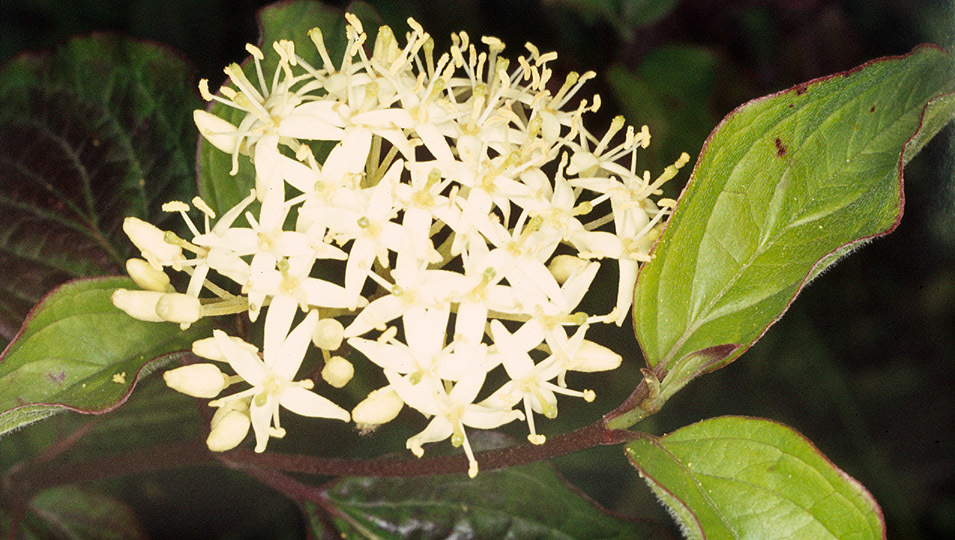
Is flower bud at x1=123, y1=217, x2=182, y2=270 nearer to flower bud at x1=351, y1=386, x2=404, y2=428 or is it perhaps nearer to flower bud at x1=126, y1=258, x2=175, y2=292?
flower bud at x1=126, y1=258, x2=175, y2=292

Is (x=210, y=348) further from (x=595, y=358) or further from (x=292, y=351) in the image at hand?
(x=595, y=358)

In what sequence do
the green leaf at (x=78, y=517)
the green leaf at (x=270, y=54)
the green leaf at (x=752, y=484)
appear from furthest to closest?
1. the green leaf at (x=78, y=517)
2. the green leaf at (x=270, y=54)
3. the green leaf at (x=752, y=484)

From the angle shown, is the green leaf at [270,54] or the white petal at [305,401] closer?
the white petal at [305,401]

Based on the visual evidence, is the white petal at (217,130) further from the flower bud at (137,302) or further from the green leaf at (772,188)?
the green leaf at (772,188)

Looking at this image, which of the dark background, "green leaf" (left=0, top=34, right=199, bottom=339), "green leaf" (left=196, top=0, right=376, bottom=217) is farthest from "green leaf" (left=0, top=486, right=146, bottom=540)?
"green leaf" (left=196, top=0, right=376, bottom=217)

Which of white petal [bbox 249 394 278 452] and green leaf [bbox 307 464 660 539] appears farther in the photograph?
green leaf [bbox 307 464 660 539]

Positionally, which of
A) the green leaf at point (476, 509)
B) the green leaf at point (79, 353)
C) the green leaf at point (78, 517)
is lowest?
the green leaf at point (78, 517)

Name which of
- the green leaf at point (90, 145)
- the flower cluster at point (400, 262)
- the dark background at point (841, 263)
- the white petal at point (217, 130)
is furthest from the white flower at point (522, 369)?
the green leaf at point (90, 145)
